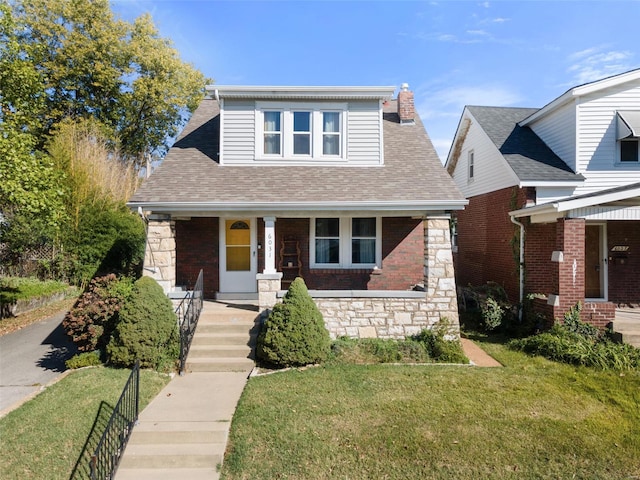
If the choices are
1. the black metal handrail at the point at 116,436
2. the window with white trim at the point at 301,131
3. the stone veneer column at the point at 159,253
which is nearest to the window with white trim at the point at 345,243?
the window with white trim at the point at 301,131

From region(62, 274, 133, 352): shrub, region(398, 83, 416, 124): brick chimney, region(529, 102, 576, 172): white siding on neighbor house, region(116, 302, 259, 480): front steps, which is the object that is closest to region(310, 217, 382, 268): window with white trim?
region(116, 302, 259, 480): front steps

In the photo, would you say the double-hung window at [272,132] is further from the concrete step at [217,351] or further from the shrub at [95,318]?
the concrete step at [217,351]

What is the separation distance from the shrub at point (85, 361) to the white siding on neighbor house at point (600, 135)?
40.5 ft

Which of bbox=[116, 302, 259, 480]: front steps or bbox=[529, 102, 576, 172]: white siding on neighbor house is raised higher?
bbox=[529, 102, 576, 172]: white siding on neighbor house

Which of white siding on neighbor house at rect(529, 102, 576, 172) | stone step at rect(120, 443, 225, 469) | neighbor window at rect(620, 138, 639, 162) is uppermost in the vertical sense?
white siding on neighbor house at rect(529, 102, 576, 172)

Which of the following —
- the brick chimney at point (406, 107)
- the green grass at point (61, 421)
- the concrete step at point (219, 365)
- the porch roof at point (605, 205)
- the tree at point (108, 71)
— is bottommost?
the green grass at point (61, 421)

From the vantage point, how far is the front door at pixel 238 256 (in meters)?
10.1

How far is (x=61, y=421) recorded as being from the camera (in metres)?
4.96

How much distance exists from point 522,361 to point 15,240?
15947 mm

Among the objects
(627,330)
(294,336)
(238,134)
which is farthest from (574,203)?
(238,134)

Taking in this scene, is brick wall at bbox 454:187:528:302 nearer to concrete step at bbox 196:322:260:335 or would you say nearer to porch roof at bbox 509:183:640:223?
porch roof at bbox 509:183:640:223

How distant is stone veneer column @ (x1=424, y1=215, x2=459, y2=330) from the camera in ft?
25.9

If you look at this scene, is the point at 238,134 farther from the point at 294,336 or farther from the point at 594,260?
the point at 594,260

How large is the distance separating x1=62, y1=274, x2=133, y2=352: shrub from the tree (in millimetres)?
14257
